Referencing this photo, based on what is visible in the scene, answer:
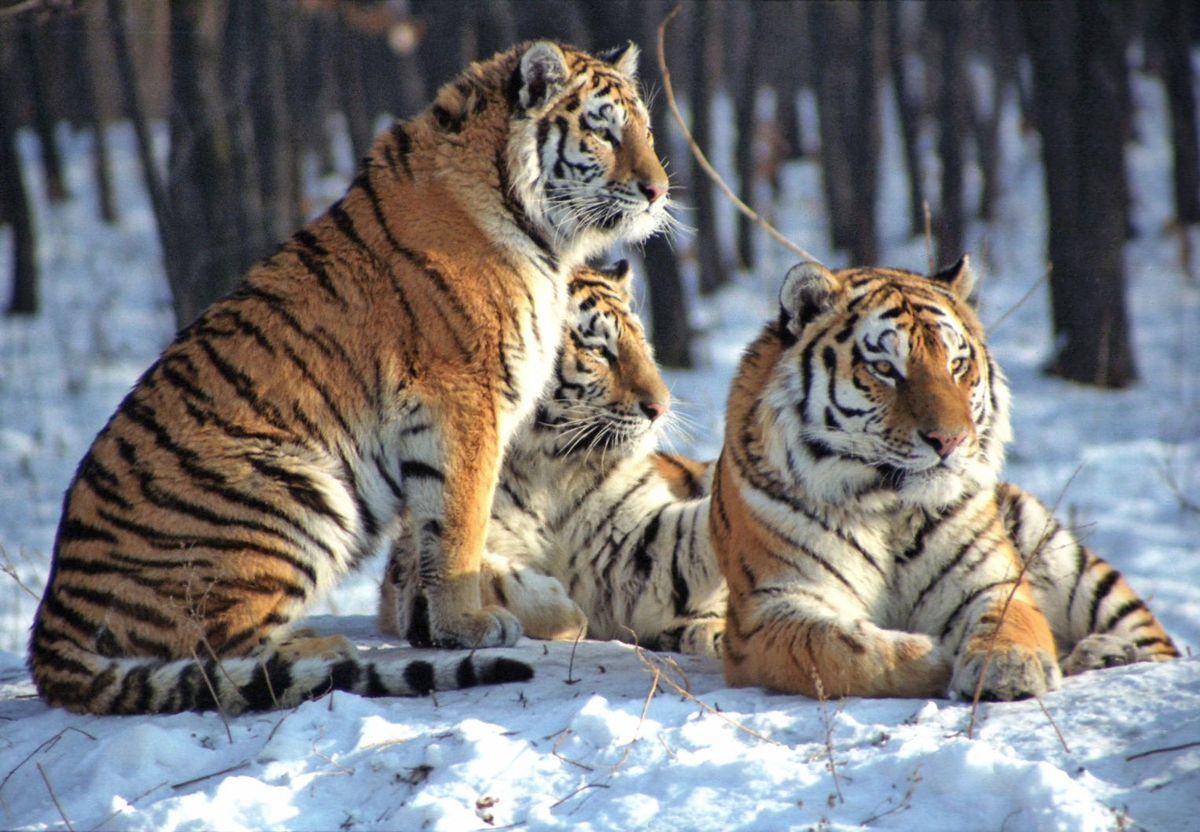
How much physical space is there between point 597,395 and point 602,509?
42cm

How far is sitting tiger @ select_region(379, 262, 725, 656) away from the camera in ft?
14.0

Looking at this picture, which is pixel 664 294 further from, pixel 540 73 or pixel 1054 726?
pixel 1054 726

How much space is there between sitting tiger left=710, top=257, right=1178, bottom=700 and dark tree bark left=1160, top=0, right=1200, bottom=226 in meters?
11.9

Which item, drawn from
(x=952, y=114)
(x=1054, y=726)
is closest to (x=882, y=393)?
(x=1054, y=726)

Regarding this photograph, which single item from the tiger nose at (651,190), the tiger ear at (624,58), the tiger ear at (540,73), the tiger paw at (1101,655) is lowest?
the tiger paw at (1101,655)

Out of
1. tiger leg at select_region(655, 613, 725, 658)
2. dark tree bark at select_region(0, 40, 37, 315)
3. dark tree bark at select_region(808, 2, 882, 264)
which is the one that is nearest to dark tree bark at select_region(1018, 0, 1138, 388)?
dark tree bark at select_region(808, 2, 882, 264)

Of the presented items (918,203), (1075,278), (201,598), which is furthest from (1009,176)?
(201,598)

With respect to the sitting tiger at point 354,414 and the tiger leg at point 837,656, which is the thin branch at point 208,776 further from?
the tiger leg at point 837,656

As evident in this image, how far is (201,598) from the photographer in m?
3.26

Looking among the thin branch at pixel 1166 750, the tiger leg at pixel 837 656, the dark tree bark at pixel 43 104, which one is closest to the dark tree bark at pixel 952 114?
the dark tree bark at pixel 43 104

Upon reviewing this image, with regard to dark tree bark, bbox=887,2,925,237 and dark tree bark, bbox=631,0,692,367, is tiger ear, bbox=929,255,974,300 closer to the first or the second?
dark tree bark, bbox=631,0,692,367

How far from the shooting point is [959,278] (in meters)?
3.51

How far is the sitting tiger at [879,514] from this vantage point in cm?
295

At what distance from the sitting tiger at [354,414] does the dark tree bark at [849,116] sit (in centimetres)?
1019
